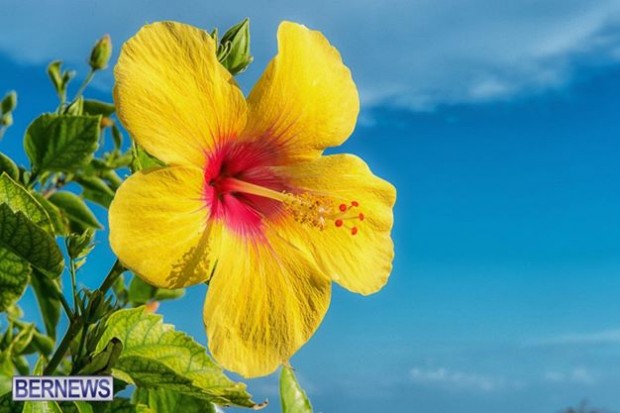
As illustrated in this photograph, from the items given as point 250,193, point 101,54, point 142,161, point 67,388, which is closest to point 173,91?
point 142,161

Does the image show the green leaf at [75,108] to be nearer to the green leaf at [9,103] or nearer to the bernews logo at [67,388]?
the green leaf at [9,103]

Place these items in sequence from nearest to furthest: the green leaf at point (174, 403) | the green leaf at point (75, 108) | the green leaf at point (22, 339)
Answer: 1. the green leaf at point (174, 403)
2. the green leaf at point (75, 108)
3. the green leaf at point (22, 339)

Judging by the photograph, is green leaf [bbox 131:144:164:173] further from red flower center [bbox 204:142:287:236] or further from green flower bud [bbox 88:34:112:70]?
green flower bud [bbox 88:34:112:70]

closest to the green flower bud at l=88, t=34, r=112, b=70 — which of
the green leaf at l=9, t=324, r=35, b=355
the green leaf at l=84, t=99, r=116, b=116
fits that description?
the green leaf at l=84, t=99, r=116, b=116

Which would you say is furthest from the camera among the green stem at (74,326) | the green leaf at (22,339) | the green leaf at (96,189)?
the green leaf at (96,189)

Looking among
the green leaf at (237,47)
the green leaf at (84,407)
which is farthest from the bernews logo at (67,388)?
the green leaf at (237,47)

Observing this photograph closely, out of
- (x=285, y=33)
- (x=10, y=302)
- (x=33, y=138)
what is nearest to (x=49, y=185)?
(x=33, y=138)
